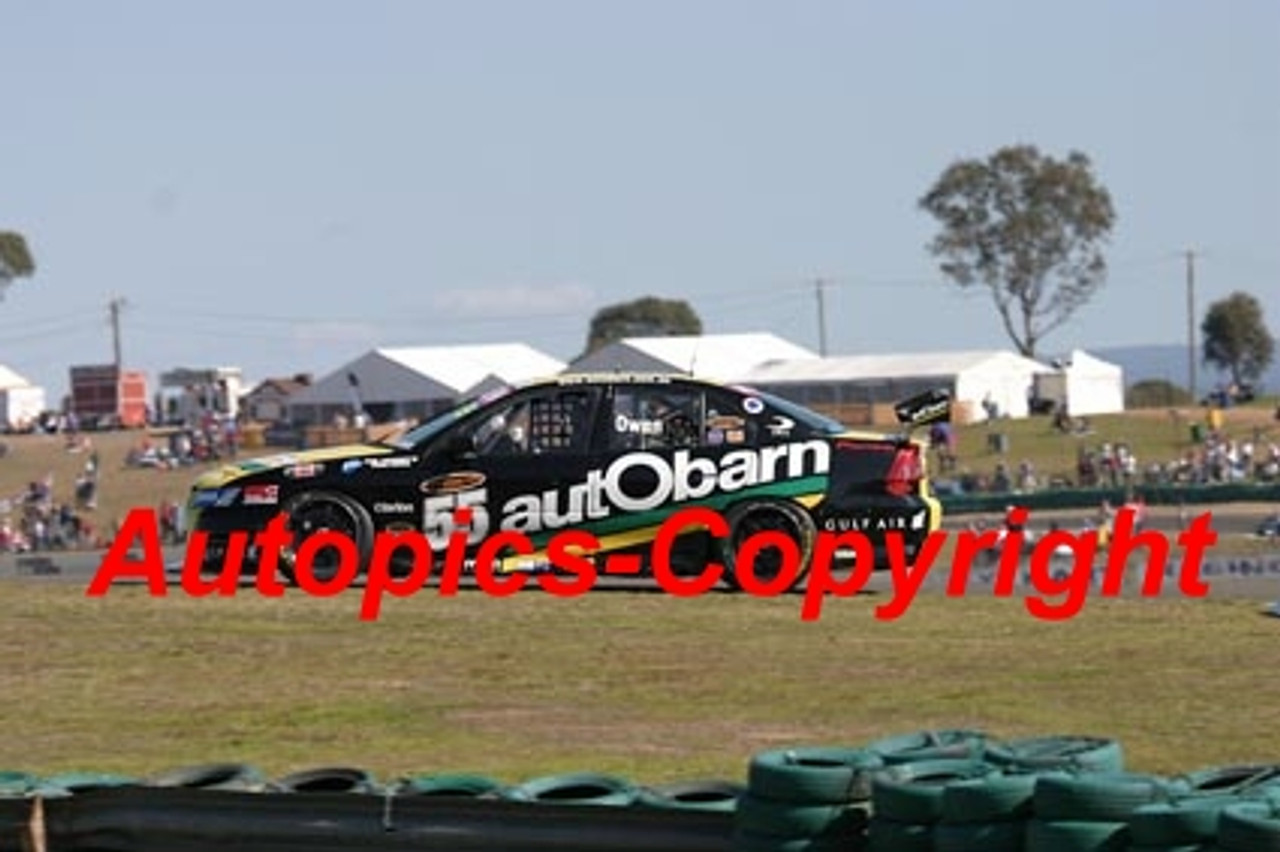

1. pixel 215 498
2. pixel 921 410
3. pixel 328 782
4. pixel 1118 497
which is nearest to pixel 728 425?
pixel 921 410

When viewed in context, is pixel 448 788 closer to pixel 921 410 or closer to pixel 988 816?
pixel 988 816

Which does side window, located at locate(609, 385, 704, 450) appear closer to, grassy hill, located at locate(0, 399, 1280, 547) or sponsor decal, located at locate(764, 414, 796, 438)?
sponsor decal, located at locate(764, 414, 796, 438)

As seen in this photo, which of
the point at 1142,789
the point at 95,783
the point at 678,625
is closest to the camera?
the point at 1142,789

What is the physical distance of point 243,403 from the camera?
7581 centimetres

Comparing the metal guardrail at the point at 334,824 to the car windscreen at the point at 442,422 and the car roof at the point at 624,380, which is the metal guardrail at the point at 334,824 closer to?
the car windscreen at the point at 442,422

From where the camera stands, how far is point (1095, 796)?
7.41 m

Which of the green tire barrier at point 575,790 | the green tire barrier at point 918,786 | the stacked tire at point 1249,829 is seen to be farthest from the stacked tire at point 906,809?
the green tire barrier at point 575,790

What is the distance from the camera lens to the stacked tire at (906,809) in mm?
7719

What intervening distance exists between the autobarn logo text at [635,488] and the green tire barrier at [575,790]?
8232 mm

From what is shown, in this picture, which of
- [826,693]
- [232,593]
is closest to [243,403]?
[232,593]

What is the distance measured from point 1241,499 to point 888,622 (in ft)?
89.7

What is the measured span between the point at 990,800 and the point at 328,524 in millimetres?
10154

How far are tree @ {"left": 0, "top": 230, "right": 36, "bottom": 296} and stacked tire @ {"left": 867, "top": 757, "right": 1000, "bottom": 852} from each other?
335ft

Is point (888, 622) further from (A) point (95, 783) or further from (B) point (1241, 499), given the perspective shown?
(B) point (1241, 499)
